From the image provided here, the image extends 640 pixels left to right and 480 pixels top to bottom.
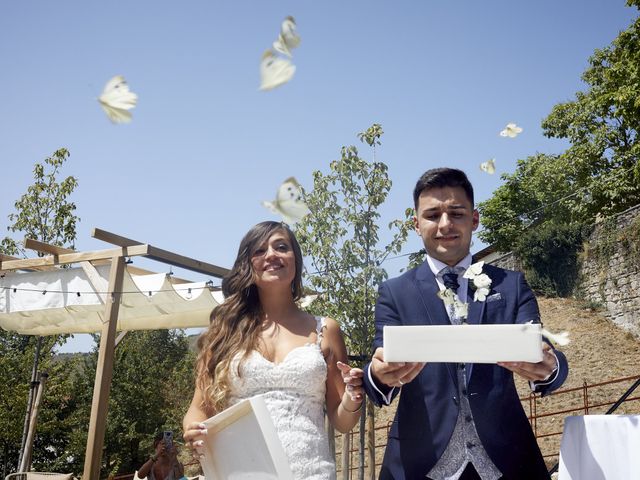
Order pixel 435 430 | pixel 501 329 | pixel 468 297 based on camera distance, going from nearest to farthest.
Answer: pixel 501 329
pixel 435 430
pixel 468 297

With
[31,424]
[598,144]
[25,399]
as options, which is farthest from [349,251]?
[598,144]

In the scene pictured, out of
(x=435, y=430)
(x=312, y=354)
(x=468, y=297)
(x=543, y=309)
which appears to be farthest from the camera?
(x=543, y=309)

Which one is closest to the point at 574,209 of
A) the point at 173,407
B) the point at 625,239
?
the point at 625,239

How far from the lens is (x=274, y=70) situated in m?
1.95

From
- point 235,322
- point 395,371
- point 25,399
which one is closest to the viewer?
point 395,371

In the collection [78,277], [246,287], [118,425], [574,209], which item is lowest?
[118,425]

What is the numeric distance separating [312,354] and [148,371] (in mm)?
18590

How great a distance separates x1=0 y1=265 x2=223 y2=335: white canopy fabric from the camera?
24.5 feet

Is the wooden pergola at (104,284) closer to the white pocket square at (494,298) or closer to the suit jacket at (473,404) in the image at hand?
the suit jacket at (473,404)

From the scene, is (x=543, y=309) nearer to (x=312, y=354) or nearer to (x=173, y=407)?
(x=173, y=407)

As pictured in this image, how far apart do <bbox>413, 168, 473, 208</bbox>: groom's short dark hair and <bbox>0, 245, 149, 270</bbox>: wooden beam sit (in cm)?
539

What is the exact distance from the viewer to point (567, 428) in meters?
1.84

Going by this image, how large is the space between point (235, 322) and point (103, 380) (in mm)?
4791

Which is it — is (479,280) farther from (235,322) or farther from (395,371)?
(235,322)
